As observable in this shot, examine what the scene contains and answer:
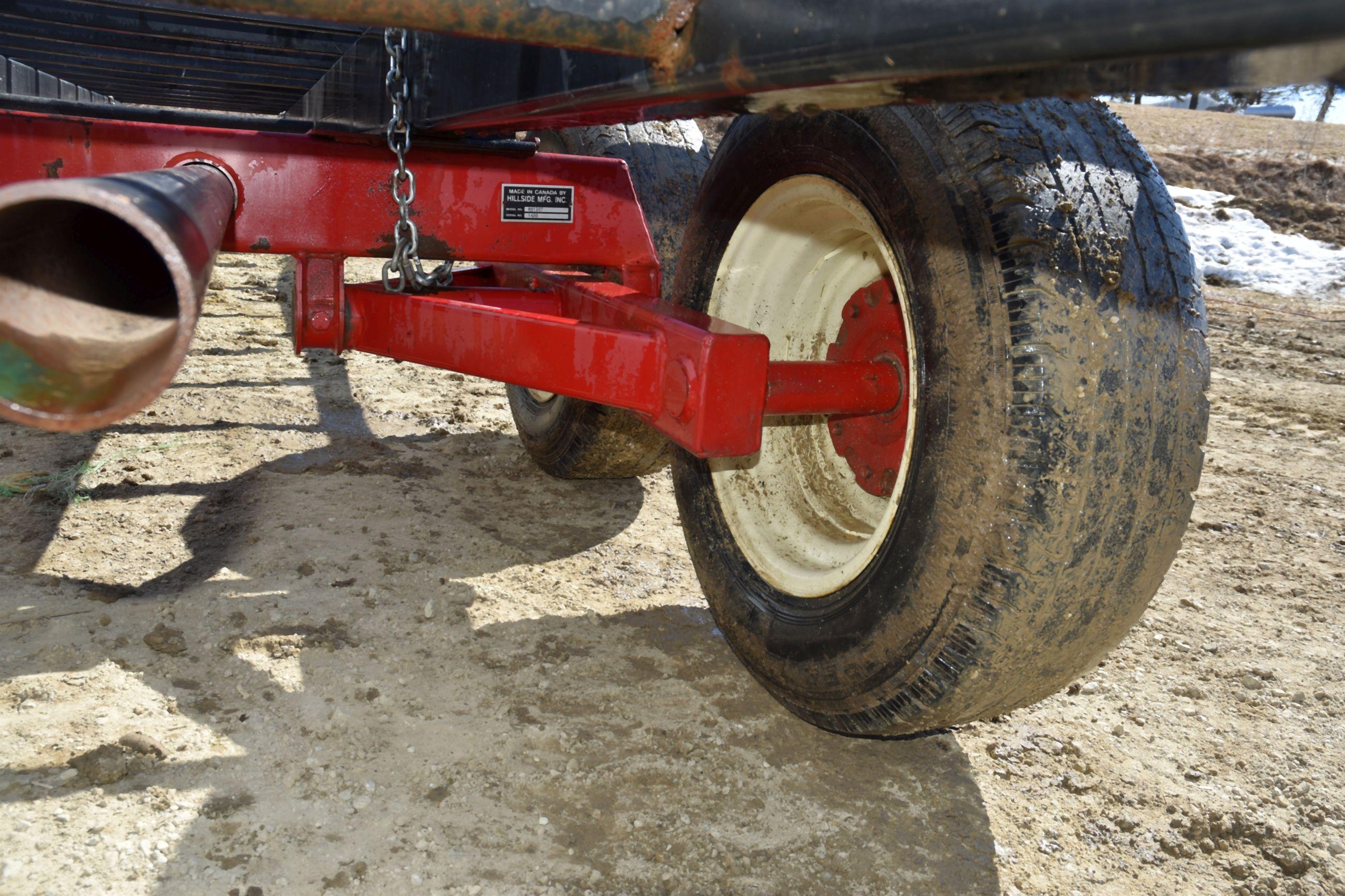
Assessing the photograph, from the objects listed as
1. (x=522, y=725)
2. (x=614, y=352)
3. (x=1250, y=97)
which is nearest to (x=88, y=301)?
(x=614, y=352)

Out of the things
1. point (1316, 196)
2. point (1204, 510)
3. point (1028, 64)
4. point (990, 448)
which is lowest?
point (1204, 510)

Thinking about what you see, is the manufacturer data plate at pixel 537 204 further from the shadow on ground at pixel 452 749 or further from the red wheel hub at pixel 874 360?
the shadow on ground at pixel 452 749

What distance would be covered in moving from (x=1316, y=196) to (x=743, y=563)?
14140 mm

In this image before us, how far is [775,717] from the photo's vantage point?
2.29 metres

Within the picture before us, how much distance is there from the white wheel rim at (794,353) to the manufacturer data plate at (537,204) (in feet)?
1.82

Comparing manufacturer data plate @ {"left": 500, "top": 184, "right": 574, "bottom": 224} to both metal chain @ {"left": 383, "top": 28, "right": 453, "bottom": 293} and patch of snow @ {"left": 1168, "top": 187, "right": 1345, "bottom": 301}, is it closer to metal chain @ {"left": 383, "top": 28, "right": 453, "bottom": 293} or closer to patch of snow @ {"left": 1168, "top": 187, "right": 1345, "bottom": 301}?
metal chain @ {"left": 383, "top": 28, "right": 453, "bottom": 293}

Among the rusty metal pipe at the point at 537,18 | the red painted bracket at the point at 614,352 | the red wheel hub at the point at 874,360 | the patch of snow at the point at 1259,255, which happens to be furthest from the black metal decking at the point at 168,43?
the patch of snow at the point at 1259,255

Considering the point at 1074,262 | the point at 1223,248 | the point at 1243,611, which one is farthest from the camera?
the point at 1223,248

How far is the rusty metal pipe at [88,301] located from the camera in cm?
99

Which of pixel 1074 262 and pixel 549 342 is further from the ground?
pixel 1074 262

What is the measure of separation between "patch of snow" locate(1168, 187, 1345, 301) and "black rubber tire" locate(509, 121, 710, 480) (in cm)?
758

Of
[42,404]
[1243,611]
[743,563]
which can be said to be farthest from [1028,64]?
[1243,611]

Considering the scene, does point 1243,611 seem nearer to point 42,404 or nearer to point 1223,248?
point 42,404

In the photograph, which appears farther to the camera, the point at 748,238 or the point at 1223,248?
the point at 1223,248
